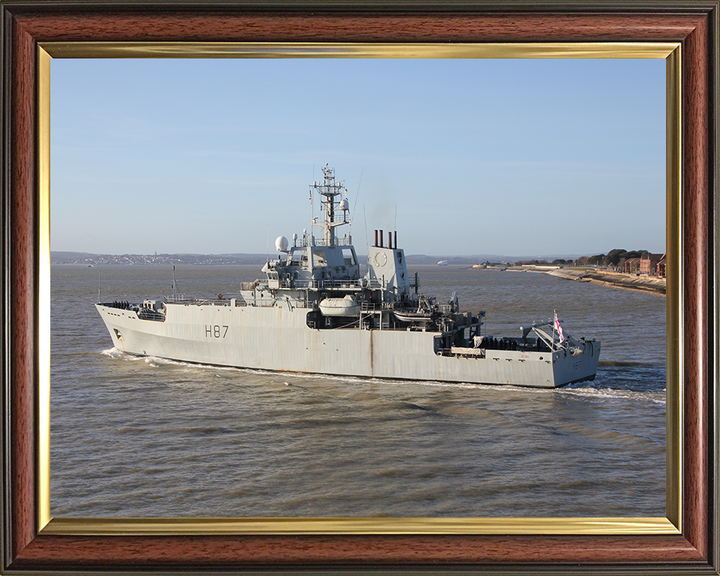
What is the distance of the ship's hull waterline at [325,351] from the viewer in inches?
1003

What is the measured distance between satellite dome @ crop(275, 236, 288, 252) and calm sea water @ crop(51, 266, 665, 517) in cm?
663

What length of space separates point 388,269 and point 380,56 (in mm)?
25504

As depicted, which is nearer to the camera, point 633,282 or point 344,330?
point 633,282

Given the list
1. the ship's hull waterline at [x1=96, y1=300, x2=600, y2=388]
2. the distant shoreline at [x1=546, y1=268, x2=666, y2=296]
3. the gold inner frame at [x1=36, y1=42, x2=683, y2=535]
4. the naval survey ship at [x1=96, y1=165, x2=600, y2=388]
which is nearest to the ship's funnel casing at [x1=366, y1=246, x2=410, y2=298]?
the naval survey ship at [x1=96, y1=165, x2=600, y2=388]

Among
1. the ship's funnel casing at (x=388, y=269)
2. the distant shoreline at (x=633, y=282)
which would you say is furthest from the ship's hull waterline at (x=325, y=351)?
the distant shoreline at (x=633, y=282)

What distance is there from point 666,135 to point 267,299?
27.0 meters

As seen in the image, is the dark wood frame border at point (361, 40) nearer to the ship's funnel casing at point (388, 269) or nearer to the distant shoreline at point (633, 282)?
the distant shoreline at point (633, 282)

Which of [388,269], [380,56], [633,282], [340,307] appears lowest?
[340,307]

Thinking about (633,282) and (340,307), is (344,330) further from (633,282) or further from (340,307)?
(633,282)

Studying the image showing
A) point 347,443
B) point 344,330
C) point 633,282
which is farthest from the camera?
point 344,330

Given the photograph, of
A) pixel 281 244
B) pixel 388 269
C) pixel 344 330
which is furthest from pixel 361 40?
pixel 281 244

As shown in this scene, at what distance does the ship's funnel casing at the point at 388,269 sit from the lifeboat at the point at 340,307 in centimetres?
206

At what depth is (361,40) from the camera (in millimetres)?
4465

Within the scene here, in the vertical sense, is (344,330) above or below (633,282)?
below
